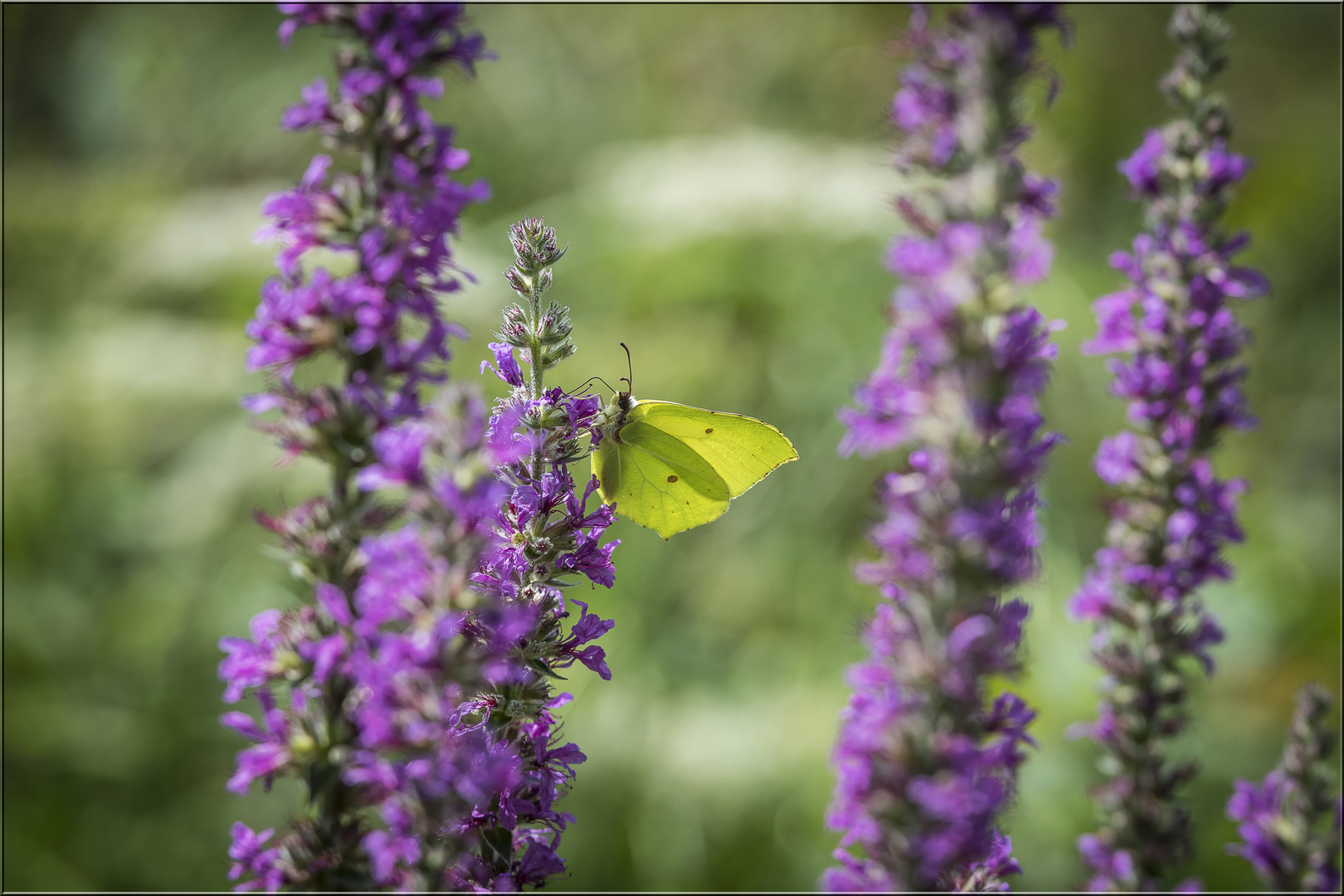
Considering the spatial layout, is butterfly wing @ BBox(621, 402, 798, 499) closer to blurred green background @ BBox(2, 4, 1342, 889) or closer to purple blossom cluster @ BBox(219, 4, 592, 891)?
purple blossom cluster @ BBox(219, 4, 592, 891)

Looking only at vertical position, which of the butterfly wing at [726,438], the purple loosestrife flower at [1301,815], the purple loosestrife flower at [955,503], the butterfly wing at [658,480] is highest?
the butterfly wing at [726,438]

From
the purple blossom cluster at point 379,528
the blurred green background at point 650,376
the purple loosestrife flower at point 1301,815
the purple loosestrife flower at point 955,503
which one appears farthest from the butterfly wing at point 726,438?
the blurred green background at point 650,376

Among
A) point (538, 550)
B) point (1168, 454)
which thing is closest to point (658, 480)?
point (538, 550)

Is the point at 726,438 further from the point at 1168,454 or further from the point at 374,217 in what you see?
the point at 374,217

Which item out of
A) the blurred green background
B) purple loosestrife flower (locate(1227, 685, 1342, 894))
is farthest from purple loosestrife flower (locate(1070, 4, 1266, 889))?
the blurred green background

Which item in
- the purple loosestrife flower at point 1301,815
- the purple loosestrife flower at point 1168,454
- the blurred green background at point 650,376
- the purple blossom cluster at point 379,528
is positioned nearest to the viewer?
the purple blossom cluster at point 379,528

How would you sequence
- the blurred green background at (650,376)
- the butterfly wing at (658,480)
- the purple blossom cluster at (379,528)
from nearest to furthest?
the purple blossom cluster at (379,528)
the butterfly wing at (658,480)
the blurred green background at (650,376)

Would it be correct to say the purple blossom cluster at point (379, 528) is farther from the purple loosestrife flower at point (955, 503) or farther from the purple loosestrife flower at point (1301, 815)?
the purple loosestrife flower at point (1301, 815)

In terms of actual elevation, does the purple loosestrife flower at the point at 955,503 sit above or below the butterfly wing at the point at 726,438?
below
